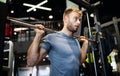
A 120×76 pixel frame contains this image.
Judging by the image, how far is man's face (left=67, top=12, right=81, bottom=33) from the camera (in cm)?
216

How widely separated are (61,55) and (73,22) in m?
0.40

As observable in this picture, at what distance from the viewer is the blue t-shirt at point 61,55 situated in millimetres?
1955

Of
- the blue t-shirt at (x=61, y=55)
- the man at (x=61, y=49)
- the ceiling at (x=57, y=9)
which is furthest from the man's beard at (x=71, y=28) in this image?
the ceiling at (x=57, y=9)

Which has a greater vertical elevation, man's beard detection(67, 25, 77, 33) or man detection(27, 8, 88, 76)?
man's beard detection(67, 25, 77, 33)

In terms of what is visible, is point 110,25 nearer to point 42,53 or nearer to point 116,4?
point 116,4

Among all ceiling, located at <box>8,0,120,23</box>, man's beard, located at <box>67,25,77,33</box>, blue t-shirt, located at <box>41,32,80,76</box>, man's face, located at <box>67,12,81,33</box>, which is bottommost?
blue t-shirt, located at <box>41,32,80,76</box>

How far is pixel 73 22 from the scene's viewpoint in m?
2.17

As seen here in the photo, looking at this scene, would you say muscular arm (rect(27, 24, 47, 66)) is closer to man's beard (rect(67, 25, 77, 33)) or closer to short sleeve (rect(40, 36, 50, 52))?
short sleeve (rect(40, 36, 50, 52))

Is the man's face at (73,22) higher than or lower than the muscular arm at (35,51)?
higher

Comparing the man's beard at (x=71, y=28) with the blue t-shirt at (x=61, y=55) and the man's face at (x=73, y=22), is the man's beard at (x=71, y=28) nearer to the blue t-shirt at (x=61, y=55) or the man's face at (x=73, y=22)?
the man's face at (x=73, y=22)

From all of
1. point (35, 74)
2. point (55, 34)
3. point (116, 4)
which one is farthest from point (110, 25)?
point (35, 74)

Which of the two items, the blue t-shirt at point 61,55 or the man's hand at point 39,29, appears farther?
the blue t-shirt at point 61,55

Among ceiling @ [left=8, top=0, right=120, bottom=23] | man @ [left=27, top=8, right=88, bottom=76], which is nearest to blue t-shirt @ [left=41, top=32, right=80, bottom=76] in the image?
man @ [left=27, top=8, right=88, bottom=76]

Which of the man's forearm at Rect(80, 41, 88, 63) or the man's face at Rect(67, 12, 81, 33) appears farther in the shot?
the man's forearm at Rect(80, 41, 88, 63)
